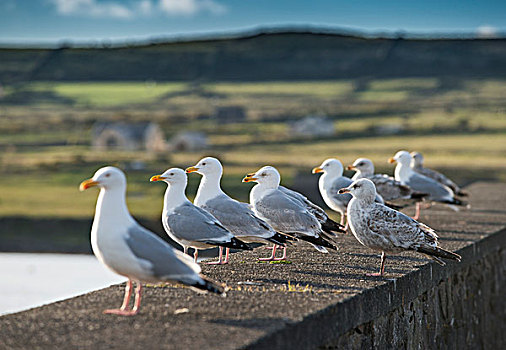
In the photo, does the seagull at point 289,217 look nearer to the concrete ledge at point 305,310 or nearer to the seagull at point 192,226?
the concrete ledge at point 305,310

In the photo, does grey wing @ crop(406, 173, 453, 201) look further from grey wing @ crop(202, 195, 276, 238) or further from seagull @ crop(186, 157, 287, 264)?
grey wing @ crop(202, 195, 276, 238)

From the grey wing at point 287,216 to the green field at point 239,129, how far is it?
1256 inches

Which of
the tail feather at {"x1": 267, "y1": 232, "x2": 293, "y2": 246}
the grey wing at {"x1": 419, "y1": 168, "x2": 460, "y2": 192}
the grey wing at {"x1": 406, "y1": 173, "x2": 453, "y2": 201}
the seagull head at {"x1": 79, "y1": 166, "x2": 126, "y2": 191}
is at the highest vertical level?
the grey wing at {"x1": 419, "y1": 168, "x2": 460, "y2": 192}

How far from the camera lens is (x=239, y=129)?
246ft

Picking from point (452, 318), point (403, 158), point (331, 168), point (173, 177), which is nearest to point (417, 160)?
point (403, 158)

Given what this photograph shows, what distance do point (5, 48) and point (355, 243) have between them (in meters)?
99.3

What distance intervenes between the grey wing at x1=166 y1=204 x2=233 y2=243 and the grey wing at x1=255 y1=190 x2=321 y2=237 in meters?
0.85

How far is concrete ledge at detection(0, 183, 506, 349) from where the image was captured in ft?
15.7

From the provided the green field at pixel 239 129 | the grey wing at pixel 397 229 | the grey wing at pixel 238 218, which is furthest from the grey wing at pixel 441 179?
the green field at pixel 239 129

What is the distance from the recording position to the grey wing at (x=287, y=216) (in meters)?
7.54

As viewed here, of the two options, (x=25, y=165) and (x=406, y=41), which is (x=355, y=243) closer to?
(x=25, y=165)

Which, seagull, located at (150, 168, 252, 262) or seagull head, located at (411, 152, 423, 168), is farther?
seagull head, located at (411, 152, 423, 168)

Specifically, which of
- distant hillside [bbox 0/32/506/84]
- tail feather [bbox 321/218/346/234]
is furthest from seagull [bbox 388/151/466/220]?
distant hillside [bbox 0/32/506/84]

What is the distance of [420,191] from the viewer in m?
11.7
